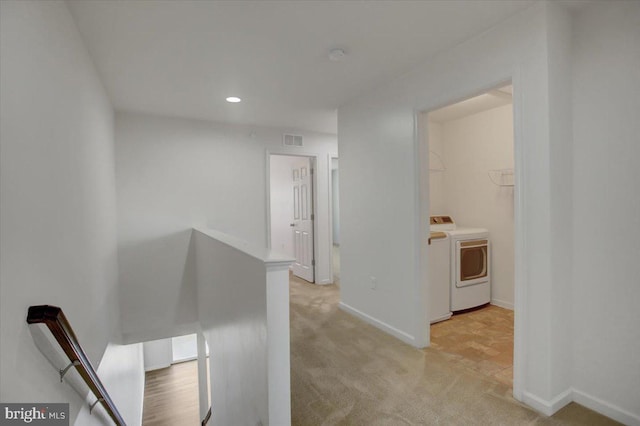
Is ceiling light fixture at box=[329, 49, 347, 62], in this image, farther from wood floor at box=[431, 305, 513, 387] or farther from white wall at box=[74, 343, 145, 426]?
white wall at box=[74, 343, 145, 426]

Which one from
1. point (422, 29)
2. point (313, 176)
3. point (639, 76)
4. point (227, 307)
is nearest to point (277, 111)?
point (313, 176)

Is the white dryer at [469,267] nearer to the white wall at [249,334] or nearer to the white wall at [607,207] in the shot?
the white wall at [607,207]

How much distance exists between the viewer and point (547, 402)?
190 cm

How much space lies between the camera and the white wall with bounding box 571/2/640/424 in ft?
5.90

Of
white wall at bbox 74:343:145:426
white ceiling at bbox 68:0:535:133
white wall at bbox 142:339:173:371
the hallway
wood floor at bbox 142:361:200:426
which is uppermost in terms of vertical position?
white ceiling at bbox 68:0:535:133

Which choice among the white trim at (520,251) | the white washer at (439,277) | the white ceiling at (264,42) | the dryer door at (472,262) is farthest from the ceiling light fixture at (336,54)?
the dryer door at (472,262)

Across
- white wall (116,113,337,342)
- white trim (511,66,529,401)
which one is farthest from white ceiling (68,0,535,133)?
white wall (116,113,337,342)

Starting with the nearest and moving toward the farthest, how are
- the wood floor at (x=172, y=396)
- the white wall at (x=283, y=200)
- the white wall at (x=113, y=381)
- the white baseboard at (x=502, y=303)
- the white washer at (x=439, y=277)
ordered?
the white wall at (x=113, y=381), the white washer at (x=439, y=277), the white baseboard at (x=502, y=303), the wood floor at (x=172, y=396), the white wall at (x=283, y=200)

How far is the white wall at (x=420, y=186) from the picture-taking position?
1.92 meters

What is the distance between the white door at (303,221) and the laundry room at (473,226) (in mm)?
1937

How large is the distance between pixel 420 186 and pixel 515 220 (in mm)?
853

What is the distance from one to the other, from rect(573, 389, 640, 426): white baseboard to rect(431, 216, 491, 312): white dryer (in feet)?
5.43

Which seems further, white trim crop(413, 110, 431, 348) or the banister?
white trim crop(413, 110, 431, 348)

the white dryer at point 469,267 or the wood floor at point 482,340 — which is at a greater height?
the white dryer at point 469,267
